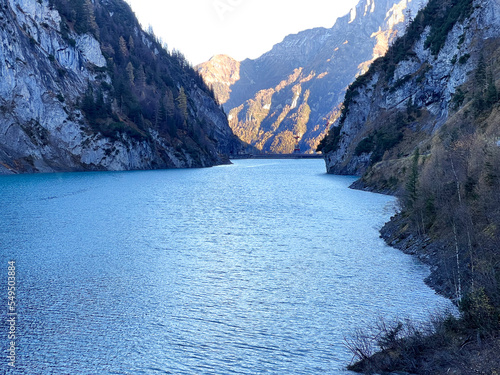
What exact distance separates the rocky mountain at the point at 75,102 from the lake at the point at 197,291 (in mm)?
81470

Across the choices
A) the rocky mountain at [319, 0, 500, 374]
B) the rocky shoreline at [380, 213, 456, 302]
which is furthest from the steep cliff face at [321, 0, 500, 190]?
the rocky shoreline at [380, 213, 456, 302]

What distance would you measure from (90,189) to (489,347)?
73706mm

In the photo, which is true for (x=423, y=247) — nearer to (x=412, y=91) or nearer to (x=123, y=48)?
(x=412, y=91)

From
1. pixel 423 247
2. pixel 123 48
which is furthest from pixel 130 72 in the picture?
pixel 423 247

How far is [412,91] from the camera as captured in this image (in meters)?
102

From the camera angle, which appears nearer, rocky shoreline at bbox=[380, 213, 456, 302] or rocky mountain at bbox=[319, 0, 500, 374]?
rocky mountain at bbox=[319, 0, 500, 374]

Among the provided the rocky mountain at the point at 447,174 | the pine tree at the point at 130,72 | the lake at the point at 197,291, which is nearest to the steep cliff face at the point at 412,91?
the rocky mountain at the point at 447,174

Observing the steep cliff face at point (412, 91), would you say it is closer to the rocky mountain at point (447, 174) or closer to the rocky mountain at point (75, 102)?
the rocky mountain at point (447, 174)

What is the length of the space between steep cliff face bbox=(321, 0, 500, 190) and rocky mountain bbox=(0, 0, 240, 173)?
65.0 meters

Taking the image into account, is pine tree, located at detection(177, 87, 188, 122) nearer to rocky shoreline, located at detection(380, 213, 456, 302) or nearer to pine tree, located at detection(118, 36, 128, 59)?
pine tree, located at detection(118, 36, 128, 59)

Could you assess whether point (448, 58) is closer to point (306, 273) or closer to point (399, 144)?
point (399, 144)

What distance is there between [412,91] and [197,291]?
300 ft

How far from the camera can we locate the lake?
1653 cm

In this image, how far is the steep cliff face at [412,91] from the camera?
78.3 m
